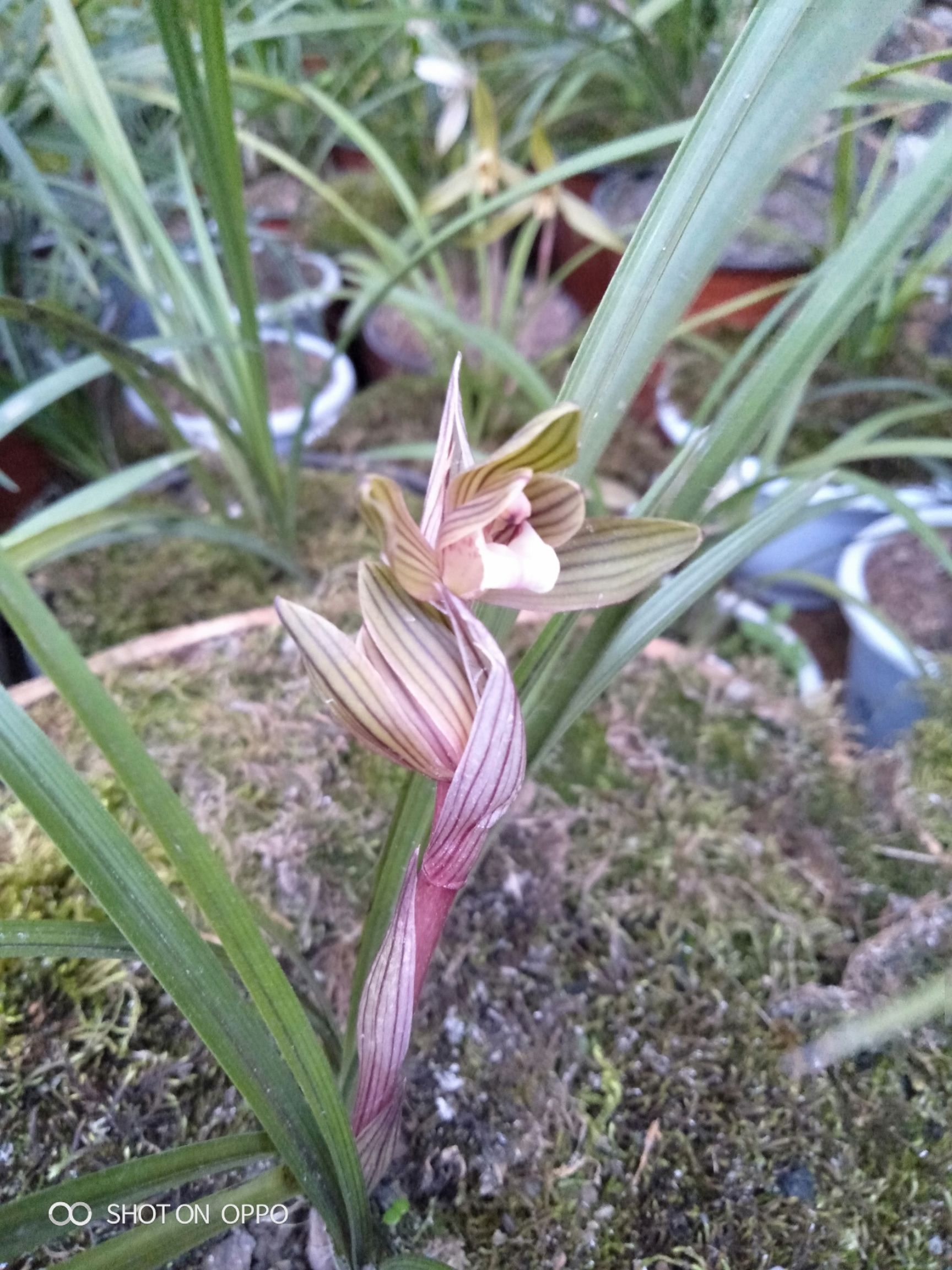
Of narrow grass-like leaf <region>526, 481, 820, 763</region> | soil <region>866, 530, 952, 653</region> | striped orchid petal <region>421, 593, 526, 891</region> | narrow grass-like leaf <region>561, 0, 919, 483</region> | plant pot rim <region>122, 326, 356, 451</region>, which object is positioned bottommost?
soil <region>866, 530, 952, 653</region>

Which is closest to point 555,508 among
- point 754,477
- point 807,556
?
point 754,477

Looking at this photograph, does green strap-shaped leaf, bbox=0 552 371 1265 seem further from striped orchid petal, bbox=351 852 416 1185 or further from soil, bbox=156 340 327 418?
soil, bbox=156 340 327 418

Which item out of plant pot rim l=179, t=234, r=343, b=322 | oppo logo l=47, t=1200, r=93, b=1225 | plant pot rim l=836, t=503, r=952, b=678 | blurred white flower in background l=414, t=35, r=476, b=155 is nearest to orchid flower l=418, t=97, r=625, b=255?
blurred white flower in background l=414, t=35, r=476, b=155

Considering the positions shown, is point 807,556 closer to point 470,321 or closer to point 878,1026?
point 470,321

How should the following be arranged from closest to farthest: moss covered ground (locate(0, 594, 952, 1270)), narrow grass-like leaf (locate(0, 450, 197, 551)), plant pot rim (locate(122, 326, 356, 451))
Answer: moss covered ground (locate(0, 594, 952, 1270))
narrow grass-like leaf (locate(0, 450, 197, 551))
plant pot rim (locate(122, 326, 356, 451))

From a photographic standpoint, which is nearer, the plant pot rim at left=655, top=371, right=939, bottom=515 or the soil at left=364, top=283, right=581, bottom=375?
the plant pot rim at left=655, top=371, right=939, bottom=515

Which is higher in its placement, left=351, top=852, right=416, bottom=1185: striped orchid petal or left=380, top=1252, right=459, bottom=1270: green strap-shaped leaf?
left=351, top=852, right=416, bottom=1185: striped orchid petal

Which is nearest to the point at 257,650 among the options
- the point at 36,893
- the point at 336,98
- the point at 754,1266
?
the point at 36,893
